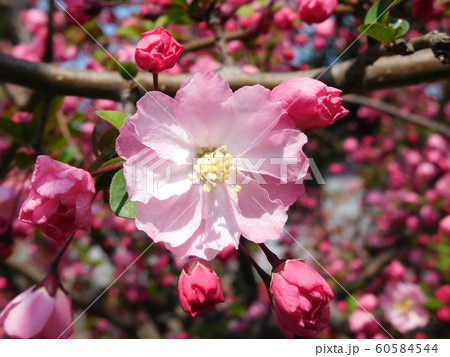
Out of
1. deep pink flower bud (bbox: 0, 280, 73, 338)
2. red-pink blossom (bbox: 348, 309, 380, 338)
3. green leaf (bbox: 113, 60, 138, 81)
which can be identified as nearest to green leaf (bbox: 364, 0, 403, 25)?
green leaf (bbox: 113, 60, 138, 81)

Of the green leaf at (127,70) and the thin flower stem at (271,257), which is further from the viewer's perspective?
the green leaf at (127,70)

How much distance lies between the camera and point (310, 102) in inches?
28.0

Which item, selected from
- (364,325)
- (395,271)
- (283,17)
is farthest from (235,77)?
(395,271)

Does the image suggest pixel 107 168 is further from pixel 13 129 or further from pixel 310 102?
pixel 13 129

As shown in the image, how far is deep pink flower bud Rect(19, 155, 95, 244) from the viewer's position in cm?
67

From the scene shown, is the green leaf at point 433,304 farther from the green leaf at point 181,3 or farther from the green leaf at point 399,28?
the green leaf at point 181,3

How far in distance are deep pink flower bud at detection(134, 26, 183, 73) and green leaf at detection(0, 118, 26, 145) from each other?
2.15 ft

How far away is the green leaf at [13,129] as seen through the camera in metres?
1.21

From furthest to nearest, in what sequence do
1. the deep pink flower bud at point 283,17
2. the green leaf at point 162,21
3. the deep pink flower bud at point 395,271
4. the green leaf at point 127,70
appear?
the deep pink flower bud at point 395,271 → the deep pink flower bud at point 283,17 → the green leaf at point 162,21 → the green leaf at point 127,70

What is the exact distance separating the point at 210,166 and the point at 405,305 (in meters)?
2.02

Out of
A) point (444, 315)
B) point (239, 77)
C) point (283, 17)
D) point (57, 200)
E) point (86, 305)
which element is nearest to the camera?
point (57, 200)

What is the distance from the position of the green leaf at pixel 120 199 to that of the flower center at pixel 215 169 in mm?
152

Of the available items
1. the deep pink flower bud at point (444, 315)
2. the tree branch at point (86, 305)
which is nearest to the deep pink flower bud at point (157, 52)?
the tree branch at point (86, 305)

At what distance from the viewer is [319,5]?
1130 millimetres
